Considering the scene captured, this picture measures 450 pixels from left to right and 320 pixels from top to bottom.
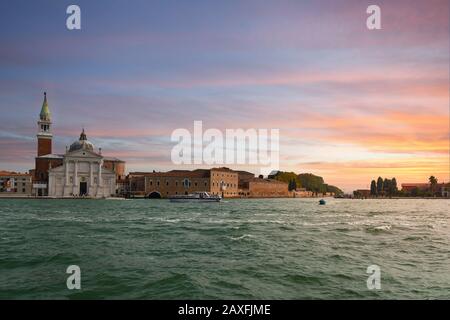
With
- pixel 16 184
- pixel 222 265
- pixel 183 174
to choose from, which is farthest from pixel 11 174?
pixel 222 265

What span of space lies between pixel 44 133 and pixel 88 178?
14.6 m

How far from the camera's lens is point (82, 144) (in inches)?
3206

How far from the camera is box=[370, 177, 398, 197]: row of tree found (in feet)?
409

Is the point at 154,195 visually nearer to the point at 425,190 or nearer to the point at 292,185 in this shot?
the point at 292,185

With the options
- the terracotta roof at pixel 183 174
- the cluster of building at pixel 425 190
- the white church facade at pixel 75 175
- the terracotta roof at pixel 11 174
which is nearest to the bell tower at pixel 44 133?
the white church facade at pixel 75 175

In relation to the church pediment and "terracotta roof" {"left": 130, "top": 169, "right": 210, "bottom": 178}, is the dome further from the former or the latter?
"terracotta roof" {"left": 130, "top": 169, "right": 210, "bottom": 178}

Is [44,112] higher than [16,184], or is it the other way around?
[44,112]

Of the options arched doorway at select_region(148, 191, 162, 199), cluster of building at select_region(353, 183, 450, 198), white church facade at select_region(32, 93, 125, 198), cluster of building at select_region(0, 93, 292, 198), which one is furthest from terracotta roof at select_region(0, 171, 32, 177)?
cluster of building at select_region(353, 183, 450, 198)

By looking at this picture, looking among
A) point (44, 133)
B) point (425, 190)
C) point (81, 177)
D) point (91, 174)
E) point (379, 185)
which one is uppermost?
point (44, 133)

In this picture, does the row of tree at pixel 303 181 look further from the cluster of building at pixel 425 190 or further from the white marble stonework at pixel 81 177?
the white marble stonework at pixel 81 177

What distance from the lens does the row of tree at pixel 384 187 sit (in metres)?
125
